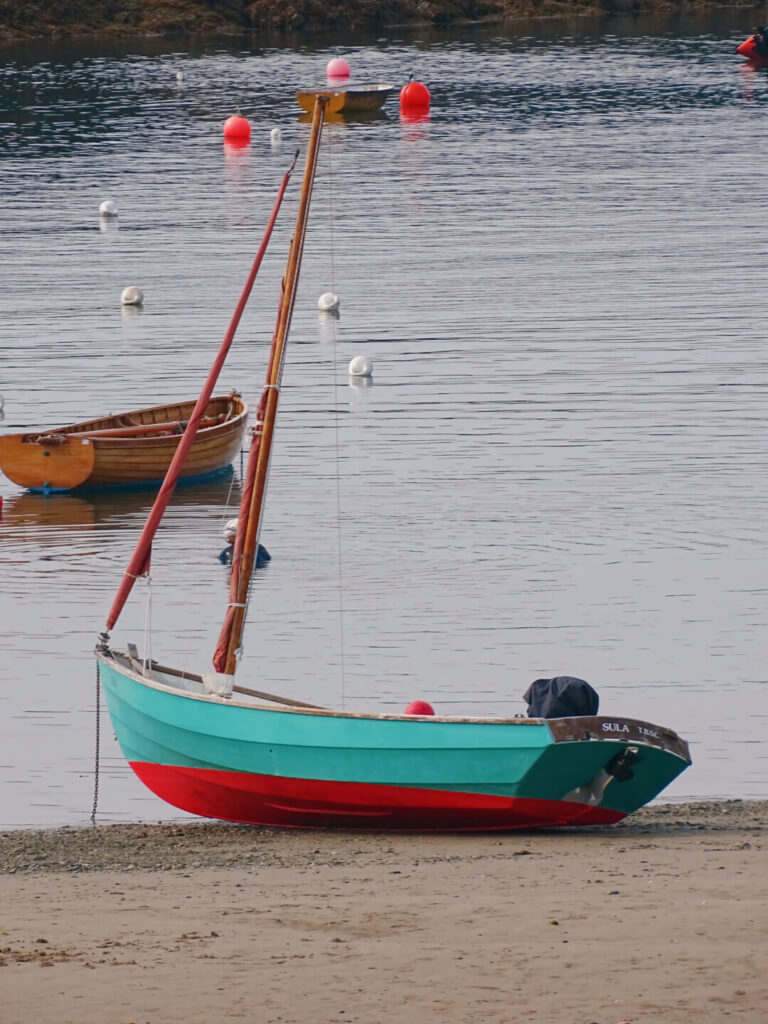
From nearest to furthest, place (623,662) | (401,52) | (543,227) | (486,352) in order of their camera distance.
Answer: (623,662)
(486,352)
(543,227)
(401,52)

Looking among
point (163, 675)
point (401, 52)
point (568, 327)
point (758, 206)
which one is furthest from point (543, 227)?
point (401, 52)

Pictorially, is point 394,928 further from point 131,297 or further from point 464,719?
point 131,297

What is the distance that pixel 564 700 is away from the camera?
1599 cm

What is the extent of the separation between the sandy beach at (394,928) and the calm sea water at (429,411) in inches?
139

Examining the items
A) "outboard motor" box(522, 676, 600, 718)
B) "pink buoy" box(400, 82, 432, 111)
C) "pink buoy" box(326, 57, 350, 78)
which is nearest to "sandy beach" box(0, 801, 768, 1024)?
"outboard motor" box(522, 676, 600, 718)

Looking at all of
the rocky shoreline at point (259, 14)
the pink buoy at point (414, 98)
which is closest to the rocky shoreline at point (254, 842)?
the pink buoy at point (414, 98)

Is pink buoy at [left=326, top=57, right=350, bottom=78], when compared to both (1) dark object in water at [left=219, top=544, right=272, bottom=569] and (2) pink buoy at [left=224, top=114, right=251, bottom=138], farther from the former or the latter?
(1) dark object in water at [left=219, top=544, right=272, bottom=569]

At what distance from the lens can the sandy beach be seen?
11.8 m

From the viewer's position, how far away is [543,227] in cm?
6028

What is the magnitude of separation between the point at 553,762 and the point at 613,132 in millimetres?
70095

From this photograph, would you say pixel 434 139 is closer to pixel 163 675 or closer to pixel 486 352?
pixel 486 352

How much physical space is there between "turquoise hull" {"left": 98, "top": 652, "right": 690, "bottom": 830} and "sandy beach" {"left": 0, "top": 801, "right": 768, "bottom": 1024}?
33 centimetres

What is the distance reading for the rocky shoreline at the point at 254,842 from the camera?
16156 millimetres

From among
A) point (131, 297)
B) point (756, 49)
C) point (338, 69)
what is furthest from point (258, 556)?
point (756, 49)
